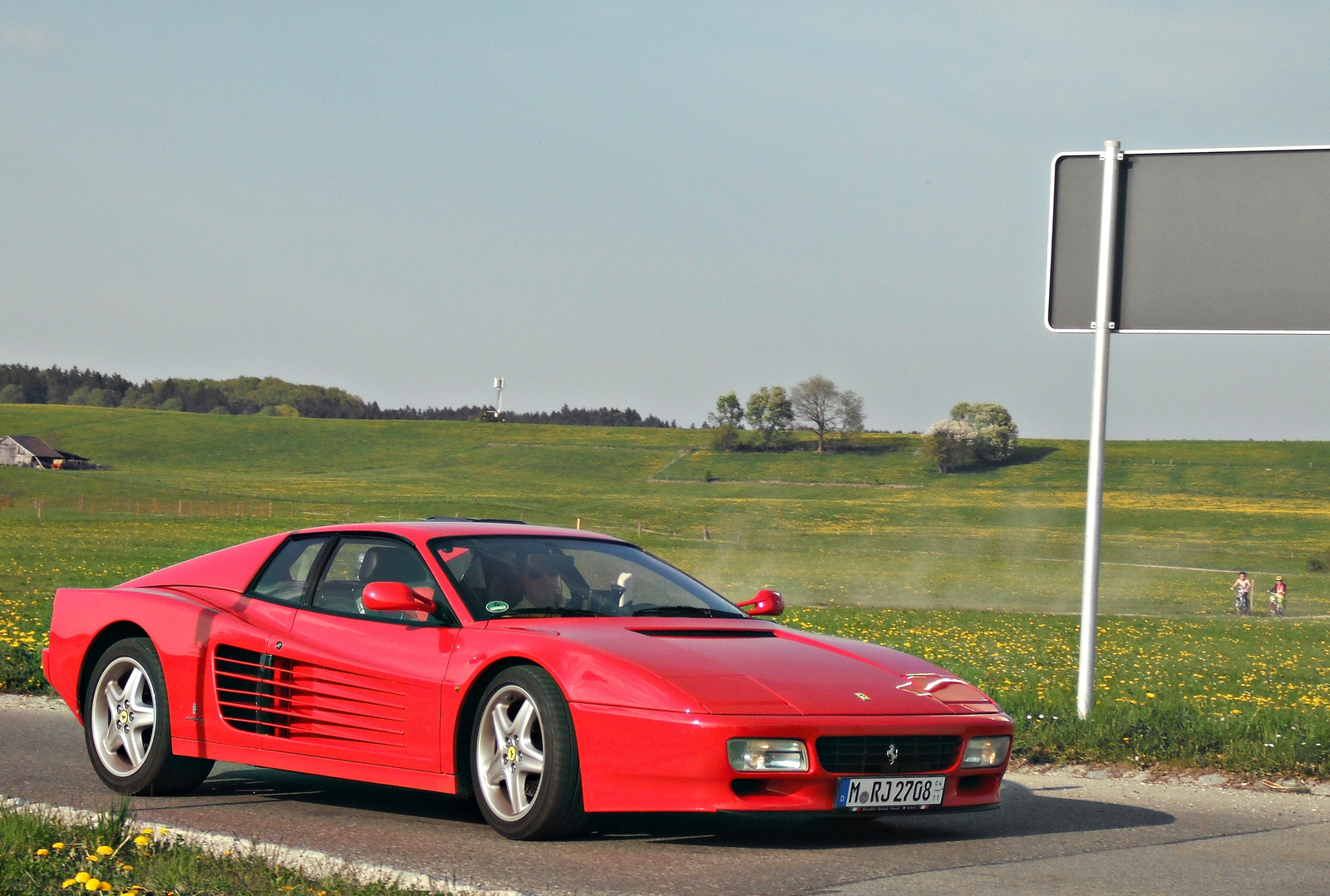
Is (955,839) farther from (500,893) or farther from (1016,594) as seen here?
(1016,594)

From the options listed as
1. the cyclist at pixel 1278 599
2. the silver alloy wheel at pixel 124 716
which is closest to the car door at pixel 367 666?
the silver alloy wheel at pixel 124 716

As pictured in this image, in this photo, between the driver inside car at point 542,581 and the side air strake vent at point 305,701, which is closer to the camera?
the side air strake vent at point 305,701

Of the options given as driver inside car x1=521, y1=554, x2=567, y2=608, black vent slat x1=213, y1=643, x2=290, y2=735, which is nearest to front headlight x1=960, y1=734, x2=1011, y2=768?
driver inside car x1=521, y1=554, x2=567, y2=608

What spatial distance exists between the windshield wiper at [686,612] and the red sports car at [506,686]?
0.03 metres

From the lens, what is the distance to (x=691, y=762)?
551 centimetres

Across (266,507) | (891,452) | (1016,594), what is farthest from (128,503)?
(891,452)

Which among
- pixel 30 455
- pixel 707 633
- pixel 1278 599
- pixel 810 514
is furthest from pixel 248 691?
pixel 30 455

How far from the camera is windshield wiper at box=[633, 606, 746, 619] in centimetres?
682

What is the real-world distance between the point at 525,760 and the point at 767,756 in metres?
1.01

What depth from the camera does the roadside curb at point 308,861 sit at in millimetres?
4680

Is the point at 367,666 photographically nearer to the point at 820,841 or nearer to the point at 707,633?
the point at 707,633

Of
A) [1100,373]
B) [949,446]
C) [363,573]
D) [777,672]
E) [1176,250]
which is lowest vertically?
[777,672]

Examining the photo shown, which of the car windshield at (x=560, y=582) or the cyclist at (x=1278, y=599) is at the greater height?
the car windshield at (x=560, y=582)

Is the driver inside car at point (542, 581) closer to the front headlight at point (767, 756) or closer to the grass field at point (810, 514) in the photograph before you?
the front headlight at point (767, 756)
